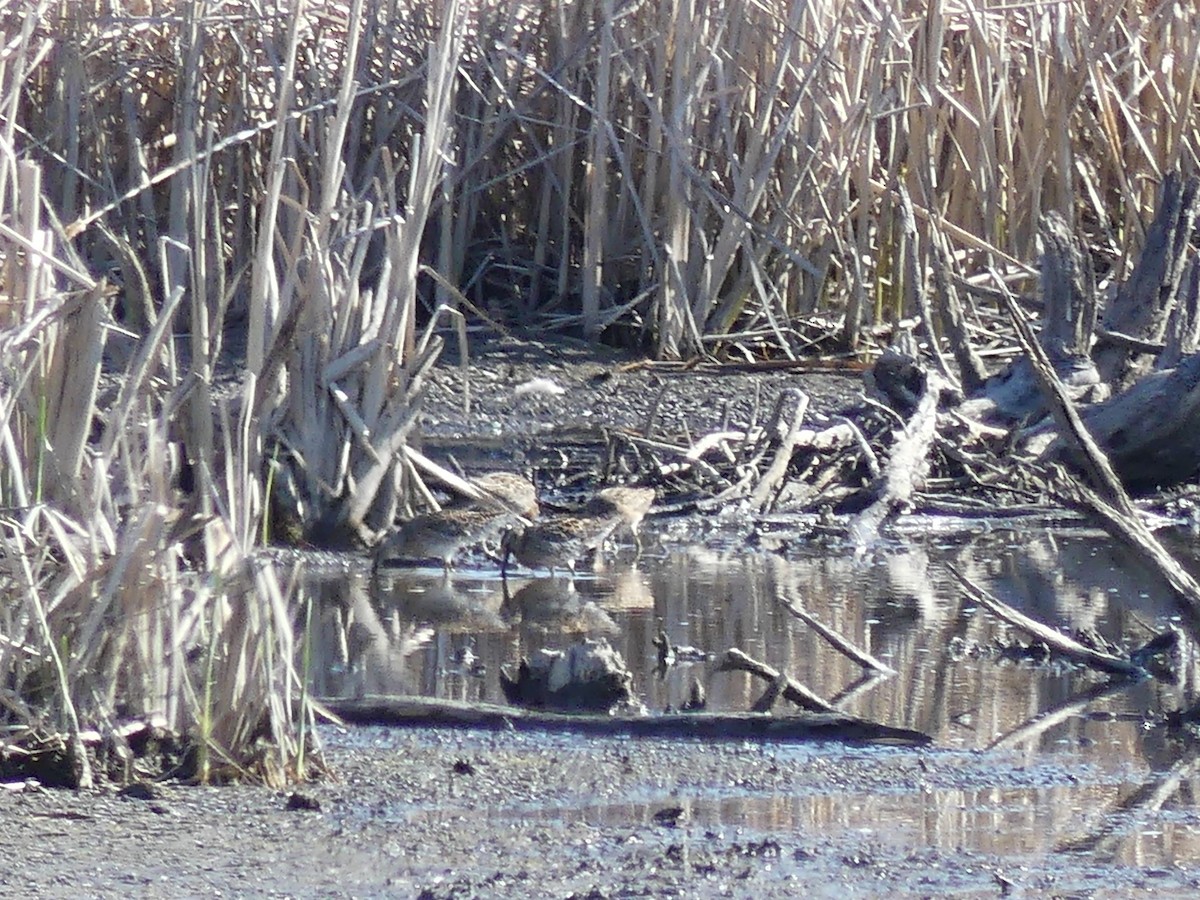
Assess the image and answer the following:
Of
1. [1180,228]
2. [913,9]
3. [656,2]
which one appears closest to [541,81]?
[656,2]

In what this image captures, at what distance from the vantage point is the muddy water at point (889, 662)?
401cm

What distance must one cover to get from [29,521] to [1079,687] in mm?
2698

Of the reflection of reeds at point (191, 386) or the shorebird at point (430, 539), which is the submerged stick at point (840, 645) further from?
the shorebird at point (430, 539)

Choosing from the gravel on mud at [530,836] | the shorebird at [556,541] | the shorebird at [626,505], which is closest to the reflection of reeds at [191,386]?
the gravel on mud at [530,836]

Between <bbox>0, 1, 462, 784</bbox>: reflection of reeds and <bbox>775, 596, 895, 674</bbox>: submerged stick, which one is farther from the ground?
<bbox>0, 1, 462, 784</bbox>: reflection of reeds

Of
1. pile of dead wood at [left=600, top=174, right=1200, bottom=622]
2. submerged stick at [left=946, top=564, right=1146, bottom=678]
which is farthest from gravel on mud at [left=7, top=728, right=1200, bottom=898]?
pile of dead wood at [left=600, top=174, right=1200, bottom=622]

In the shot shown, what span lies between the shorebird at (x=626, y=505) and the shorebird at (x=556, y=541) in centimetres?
6

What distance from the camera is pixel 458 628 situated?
6176 mm

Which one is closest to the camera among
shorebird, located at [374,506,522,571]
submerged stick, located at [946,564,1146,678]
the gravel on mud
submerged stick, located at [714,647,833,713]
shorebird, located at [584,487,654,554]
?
the gravel on mud

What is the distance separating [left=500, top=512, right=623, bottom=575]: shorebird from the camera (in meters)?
7.11

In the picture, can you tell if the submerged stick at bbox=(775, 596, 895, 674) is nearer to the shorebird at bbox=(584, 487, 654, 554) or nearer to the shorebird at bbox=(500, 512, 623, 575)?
the shorebird at bbox=(500, 512, 623, 575)

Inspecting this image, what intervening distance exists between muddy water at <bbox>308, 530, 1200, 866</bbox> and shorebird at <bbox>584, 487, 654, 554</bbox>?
0.14 m

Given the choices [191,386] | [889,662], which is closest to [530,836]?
[191,386]

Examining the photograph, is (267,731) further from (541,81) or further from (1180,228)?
(541,81)
